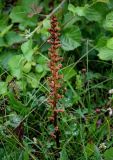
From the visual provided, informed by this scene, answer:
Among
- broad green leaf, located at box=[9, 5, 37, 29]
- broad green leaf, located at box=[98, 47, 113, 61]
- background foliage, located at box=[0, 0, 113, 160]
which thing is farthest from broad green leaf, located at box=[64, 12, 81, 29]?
broad green leaf, located at box=[98, 47, 113, 61]

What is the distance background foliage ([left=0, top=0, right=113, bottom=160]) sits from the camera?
196 cm

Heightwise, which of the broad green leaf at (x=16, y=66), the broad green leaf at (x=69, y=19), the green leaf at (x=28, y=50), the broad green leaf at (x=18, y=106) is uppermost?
the broad green leaf at (x=69, y=19)

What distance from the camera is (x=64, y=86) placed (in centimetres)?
223

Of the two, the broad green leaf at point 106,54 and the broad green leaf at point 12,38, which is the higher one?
the broad green leaf at point 12,38

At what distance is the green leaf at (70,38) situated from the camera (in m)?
2.34

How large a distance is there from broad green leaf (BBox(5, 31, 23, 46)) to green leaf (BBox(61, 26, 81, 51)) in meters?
0.25

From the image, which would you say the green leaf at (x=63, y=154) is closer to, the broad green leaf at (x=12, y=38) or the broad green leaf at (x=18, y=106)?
the broad green leaf at (x=18, y=106)

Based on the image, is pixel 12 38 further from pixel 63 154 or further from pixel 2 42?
pixel 63 154

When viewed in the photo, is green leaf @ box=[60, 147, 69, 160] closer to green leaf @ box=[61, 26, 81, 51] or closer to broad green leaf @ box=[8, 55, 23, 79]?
broad green leaf @ box=[8, 55, 23, 79]

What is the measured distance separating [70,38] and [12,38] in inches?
13.1

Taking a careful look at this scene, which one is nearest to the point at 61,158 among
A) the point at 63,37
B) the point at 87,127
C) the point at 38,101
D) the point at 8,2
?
the point at 87,127

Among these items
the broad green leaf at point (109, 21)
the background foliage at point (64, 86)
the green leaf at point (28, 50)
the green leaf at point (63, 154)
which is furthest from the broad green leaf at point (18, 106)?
the broad green leaf at point (109, 21)

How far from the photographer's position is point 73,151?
194 centimetres

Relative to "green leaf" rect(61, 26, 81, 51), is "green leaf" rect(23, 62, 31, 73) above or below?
below
